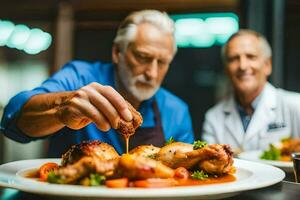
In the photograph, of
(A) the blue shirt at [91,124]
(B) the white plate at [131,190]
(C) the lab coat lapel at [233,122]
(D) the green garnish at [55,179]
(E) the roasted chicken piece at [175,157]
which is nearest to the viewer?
(B) the white plate at [131,190]

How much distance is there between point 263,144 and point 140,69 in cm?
168

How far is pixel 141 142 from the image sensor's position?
9.87 feet

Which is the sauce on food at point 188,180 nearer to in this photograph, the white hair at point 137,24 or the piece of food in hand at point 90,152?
the piece of food in hand at point 90,152

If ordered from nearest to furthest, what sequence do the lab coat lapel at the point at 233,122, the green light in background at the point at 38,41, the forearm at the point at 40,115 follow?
the forearm at the point at 40,115 < the lab coat lapel at the point at 233,122 < the green light in background at the point at 38,41

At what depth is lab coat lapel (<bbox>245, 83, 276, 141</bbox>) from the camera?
171 inches

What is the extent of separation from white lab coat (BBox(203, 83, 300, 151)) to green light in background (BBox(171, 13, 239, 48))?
1515mm

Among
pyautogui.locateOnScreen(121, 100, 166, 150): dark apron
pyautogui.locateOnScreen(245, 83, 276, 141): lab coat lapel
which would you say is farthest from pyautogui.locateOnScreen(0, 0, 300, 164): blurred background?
pyautogui.locateOnScreen(121, 100, 166, 150): dark apron

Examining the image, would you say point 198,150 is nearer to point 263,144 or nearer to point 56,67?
point 263,144

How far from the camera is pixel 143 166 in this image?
53.2 inches

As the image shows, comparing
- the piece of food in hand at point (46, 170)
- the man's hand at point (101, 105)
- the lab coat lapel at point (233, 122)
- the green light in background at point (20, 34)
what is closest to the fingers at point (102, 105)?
the man's hand at point (101, 105)


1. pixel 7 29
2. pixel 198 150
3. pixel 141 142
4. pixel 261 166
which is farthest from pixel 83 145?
pixel 7 29

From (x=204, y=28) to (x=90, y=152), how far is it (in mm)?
4708

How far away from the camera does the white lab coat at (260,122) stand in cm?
432

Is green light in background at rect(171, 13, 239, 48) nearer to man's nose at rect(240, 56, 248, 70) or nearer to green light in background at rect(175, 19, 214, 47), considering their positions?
green light in background at rect(175, 19, 214, 47)
